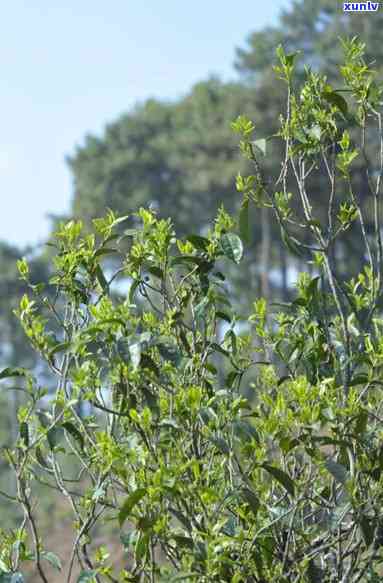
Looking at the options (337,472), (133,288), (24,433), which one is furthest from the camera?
(133,288)

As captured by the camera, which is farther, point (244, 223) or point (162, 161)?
point (162, 161)

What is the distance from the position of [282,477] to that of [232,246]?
0.65 metres

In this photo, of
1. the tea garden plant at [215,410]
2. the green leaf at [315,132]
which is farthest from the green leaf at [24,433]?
the green leaf at [315,132]

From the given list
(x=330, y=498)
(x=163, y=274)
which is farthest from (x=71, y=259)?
(x=330, y=498)

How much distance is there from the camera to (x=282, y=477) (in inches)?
99.5

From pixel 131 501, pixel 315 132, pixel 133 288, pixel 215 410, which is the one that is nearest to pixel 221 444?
pixel 215 410

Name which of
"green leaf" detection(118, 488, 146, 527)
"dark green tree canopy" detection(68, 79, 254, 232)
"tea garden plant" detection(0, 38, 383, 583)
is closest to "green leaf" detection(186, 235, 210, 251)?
"tea garden plant" detection(0, 38, 383, 583)

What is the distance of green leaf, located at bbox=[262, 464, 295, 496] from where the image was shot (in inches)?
98.0

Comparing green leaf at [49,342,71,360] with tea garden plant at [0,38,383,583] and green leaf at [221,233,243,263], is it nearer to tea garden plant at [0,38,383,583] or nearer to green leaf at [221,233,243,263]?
tea garden plant at [0,38,383,583]

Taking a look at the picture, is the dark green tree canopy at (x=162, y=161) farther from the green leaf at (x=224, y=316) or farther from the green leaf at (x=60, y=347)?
the green leaf at (x=60, y=347)

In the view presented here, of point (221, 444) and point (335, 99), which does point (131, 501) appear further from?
point (335, 99)

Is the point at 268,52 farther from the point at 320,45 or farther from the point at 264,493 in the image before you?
the point at 264,493

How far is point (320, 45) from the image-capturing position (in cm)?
3406

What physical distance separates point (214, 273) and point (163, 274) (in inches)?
6.6
